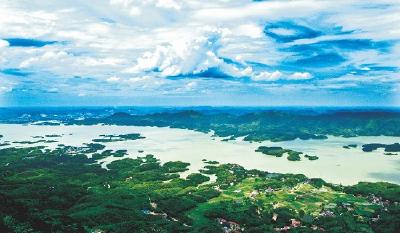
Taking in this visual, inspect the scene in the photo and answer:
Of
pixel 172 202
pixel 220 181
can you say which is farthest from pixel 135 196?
pixel 220 181

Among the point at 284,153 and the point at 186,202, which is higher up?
the point at 284,153

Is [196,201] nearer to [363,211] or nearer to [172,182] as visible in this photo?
[172,182]

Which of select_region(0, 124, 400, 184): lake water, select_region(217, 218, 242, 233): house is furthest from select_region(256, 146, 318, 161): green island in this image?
select_region(217, 218, 242, 233): house

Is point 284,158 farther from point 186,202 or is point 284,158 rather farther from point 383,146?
point 186,202

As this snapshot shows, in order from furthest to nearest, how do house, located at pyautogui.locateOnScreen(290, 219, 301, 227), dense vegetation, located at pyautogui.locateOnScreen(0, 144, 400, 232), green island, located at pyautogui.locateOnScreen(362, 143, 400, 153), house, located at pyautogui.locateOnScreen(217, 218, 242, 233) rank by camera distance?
green island, located at pyautogui.locateOnScreen(362, 143, 400, 153) < house, located at pyautogui.locateOnScreen(290, 219, 301, 227) < house, located at pyautogui.locateOnScreen(217, 218, 242, 233) < dense vegetation, located at pyautogui.locateOnScreen(0, 144, 400, 232)

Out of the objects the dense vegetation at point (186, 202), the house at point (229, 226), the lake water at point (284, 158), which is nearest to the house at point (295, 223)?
the dense vegetation at point (186, 202)

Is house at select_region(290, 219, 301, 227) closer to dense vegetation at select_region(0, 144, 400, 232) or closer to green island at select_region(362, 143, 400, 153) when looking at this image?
dense vegetation at select_region(0, 144, 400, 232)

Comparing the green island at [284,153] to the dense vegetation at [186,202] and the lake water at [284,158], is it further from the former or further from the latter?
the dense vegetation at [186,202]

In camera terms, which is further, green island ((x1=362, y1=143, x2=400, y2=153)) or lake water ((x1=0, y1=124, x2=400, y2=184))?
green island ((x1=362, y1=143, x2=400, y2=153))

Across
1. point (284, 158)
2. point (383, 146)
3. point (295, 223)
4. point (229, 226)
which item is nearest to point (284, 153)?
point (284, 158)
